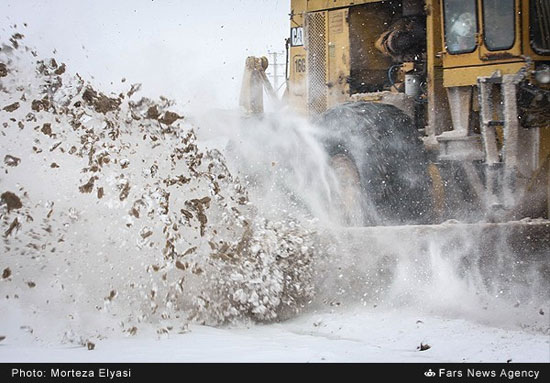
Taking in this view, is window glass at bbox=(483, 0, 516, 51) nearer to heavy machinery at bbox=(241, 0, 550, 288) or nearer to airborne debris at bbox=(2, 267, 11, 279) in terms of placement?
heavy machinery at bbox=(241, 0, 550, 288)

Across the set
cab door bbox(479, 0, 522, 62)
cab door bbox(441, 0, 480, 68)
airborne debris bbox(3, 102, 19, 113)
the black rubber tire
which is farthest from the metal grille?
airborne debris bbox(3, 102, 19, 113)

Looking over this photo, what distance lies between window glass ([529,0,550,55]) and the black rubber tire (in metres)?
1.35

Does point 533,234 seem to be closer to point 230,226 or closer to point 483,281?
point 483,281

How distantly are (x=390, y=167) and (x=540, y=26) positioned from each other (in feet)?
5.29

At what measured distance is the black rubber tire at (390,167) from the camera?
24.0ft

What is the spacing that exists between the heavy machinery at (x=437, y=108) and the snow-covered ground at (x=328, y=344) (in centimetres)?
74

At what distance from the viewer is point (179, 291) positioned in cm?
617

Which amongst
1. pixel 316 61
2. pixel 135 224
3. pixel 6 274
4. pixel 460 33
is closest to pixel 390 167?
pixel 460 33

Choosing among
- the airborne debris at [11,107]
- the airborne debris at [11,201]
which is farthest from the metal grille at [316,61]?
the airborne debris at [11,201]

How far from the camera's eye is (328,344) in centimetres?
539

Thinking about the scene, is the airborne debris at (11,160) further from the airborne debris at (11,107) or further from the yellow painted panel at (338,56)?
the yellow painted panel at (338,56)

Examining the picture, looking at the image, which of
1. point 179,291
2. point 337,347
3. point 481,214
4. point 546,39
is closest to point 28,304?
point 179,291

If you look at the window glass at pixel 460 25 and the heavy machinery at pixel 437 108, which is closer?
the heavy machinery at pixel 437 108

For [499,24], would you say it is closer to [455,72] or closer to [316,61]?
[455,72]
